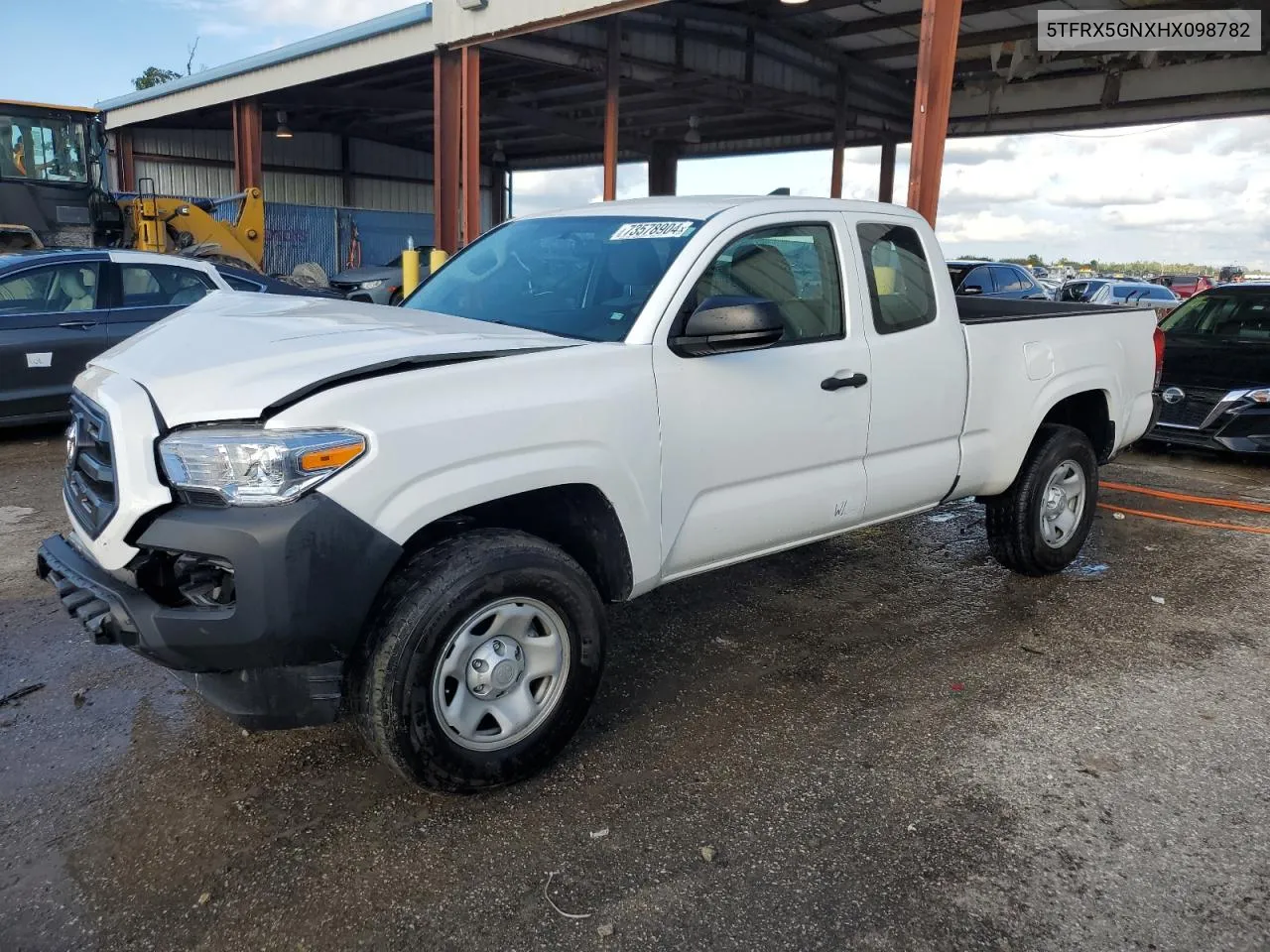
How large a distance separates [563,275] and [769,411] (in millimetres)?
1034

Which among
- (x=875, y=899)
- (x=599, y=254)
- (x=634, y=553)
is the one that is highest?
(x=599, y=254)

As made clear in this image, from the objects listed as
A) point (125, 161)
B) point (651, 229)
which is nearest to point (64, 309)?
point (651, 229)

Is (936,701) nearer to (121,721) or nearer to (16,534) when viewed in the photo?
(121,721)

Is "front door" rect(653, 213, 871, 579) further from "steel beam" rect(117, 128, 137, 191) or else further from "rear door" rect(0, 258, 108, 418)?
"steel beam" rect(117, 128, 137, 191)

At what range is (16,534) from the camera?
18.3 ft

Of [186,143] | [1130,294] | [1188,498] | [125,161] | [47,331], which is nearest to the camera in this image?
[1188,498]

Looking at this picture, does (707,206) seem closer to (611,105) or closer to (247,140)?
(611,105)

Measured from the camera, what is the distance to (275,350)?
2.79 meters

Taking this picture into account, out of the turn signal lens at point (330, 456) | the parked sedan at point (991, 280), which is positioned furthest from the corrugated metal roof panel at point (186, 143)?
the turn signal lens at point (330, 456)

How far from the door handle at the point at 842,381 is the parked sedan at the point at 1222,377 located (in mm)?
5501

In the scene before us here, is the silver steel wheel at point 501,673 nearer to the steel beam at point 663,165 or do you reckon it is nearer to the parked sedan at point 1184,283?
the steel beam at point 663,165

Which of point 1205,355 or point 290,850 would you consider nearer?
point 290,850

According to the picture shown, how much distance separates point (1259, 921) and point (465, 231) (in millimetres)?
13384

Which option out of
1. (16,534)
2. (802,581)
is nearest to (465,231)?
(16,534)
